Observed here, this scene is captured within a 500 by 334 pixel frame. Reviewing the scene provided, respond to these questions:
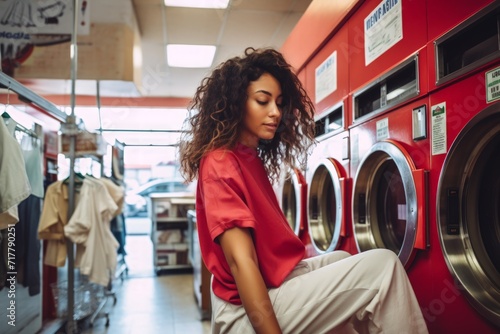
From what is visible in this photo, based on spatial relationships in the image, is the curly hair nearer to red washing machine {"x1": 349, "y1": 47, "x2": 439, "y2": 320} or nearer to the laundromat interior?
the laundromat interior

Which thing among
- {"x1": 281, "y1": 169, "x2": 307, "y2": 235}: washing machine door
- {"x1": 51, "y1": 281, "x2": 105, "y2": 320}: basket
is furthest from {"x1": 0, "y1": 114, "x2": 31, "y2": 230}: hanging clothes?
{"x1": 281, "y1": 169, "x2": 307, "y2": 235}: washing machine door

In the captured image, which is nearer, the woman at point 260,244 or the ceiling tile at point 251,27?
the woman at point 260,244

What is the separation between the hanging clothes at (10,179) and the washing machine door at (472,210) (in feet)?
5.64

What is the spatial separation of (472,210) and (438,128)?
302 millimetres

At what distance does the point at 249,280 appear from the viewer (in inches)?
38.3

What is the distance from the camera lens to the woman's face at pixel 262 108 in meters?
1.24

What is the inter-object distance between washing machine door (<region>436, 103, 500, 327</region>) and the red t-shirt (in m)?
0.53

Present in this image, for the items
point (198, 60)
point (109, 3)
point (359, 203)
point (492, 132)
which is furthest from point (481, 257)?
point (198, 60)

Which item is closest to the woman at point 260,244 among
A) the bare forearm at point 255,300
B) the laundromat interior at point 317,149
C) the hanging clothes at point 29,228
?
the bare forearm at point 255,300

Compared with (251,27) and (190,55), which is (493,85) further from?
(190,55)

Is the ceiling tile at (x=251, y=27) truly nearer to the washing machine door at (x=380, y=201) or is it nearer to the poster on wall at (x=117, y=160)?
the poster on wall at (x=117, y=160)

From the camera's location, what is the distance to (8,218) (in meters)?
1.71

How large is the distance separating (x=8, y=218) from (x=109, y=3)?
2920 millimetres

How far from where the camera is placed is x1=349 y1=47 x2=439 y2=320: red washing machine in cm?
142
